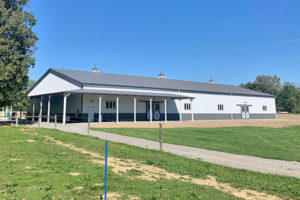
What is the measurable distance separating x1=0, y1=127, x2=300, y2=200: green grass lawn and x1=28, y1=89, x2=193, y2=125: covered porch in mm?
15680

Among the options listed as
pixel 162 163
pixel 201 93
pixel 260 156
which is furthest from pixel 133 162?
pixel 201 93

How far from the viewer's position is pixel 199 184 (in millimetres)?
4859

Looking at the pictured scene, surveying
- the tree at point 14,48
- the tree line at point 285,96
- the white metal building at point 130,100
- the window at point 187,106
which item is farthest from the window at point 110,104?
the tree line at point 285,96

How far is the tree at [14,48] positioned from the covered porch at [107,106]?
10.8ft

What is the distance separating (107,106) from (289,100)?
62.8 meters

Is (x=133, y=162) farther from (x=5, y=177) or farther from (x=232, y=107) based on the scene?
(x=232, y=107)

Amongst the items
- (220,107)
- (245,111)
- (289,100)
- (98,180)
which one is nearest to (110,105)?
(220,107)

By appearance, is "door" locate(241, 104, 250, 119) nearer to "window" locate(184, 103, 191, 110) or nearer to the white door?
"window" locate(184, 103, 191, 110)

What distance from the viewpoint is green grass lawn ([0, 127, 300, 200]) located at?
402 centimetres

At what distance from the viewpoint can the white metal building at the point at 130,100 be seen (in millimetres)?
25328

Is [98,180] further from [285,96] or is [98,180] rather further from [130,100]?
[285,96]

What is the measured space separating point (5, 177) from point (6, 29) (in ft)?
64.3

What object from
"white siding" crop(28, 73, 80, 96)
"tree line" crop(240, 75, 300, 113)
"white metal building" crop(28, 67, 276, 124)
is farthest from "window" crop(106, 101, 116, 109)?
"tree line" crop(240, 75, 300, 113)

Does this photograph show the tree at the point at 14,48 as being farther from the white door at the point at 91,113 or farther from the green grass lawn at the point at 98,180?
the green grass lawn at the point at 98,180
